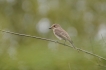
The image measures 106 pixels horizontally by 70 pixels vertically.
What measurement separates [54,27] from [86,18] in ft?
23.8

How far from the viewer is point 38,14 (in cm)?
1620

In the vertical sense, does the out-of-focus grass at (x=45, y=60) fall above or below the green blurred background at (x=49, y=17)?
below

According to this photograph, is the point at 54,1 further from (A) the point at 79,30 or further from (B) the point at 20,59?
(B) the point at 20,59

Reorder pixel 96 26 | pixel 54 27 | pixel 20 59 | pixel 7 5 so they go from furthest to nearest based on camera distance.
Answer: pixel 7 5, pixel 96 26, pixel 20 59, pixel 54 27

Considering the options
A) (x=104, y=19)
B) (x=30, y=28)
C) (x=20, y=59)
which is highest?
(x=104, y=19)

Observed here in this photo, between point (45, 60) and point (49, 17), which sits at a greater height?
point (49, 17)

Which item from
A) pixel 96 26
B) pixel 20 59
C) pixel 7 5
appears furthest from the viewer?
pixel 7 5

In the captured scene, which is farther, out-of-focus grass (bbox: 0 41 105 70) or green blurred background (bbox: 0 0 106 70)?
green blurred background (bbox: 0 0 106 70)

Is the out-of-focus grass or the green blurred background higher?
the green blurred background

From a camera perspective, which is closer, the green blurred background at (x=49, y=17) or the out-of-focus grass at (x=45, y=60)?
the out-of-focus grass at (x=45, y=60)

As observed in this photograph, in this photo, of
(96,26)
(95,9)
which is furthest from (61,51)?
(95,9)

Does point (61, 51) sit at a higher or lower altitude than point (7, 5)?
lower

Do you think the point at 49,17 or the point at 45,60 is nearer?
the point at 45,60

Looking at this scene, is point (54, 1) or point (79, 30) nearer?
point (79, 30)
